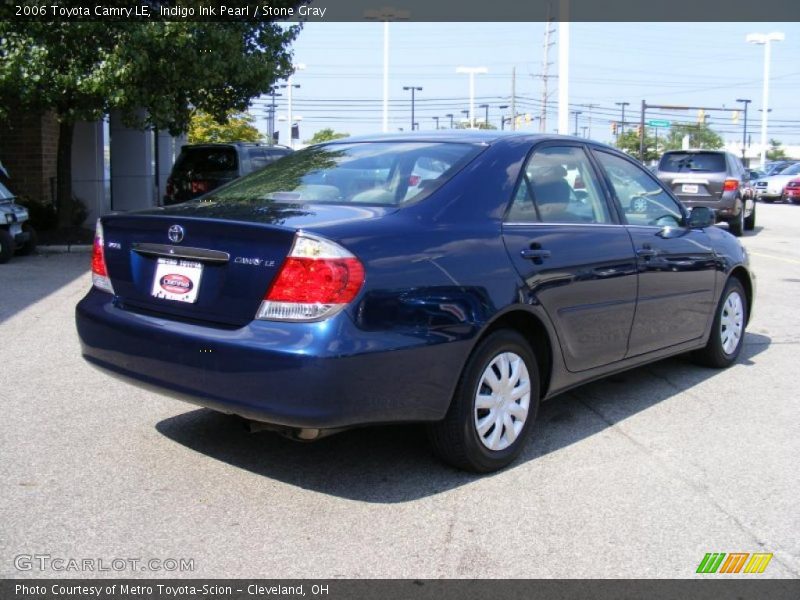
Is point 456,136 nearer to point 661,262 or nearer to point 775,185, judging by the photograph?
point 661,262

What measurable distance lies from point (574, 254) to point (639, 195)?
4.17ft

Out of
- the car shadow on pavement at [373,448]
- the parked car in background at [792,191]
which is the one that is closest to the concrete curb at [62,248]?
the car shadow on pavement at [373,448]

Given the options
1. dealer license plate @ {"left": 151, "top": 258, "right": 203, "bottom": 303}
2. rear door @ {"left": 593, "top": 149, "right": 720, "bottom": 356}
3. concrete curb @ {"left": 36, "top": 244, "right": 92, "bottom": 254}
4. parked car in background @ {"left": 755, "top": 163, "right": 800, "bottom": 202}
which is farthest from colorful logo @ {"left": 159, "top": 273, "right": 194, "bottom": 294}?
parked car in background @ {"left": 755, "top": 163, "right": 800, "bottom": 202}

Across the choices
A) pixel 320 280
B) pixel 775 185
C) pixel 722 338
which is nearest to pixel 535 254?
pixel 320 280

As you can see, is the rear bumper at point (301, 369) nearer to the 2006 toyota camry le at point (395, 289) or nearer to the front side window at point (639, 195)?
the 2006 toyota camry le at point (395, 289)

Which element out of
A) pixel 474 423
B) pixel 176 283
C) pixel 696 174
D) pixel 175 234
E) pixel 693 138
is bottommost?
pixel 474 423

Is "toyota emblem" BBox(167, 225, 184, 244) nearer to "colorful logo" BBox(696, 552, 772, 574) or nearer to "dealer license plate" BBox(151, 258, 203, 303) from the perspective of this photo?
"dealer license plate" BBox(151, 258, 203, 303)

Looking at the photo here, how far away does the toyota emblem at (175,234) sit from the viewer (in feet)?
12.9

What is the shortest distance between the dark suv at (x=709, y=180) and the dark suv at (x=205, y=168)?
821 centimetres

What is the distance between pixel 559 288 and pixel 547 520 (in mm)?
1298

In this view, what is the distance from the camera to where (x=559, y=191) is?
4.88 metres
